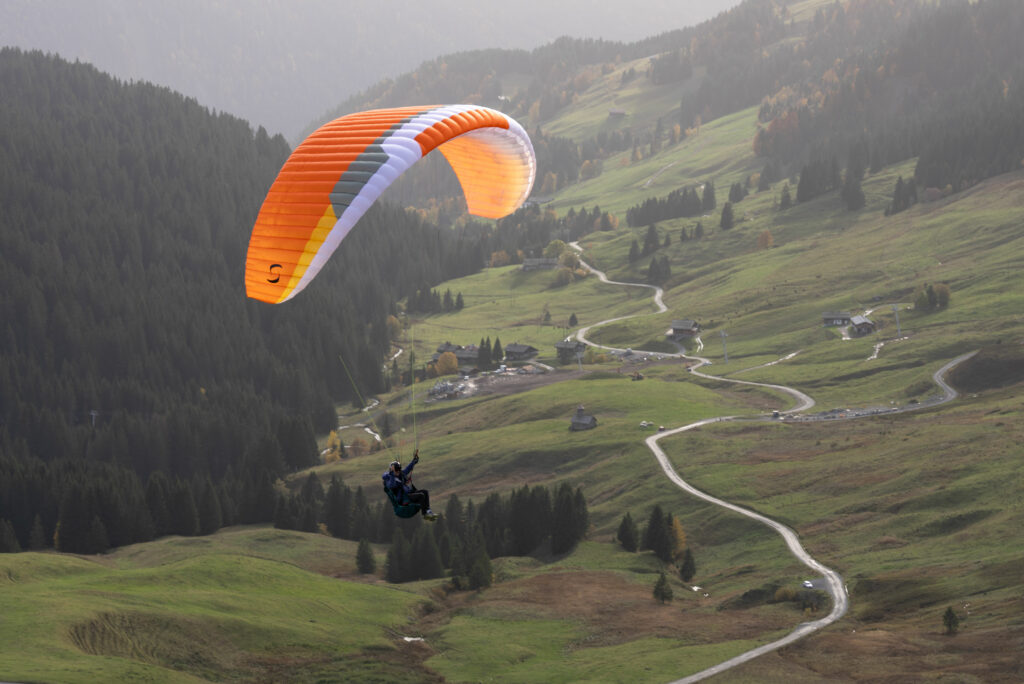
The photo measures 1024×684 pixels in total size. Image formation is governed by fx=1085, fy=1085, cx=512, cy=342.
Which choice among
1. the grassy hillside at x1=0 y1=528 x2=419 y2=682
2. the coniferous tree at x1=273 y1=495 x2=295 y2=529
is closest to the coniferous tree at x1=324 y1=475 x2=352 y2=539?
the coniferous tree at x1=273 y1=495 x2=295 y2=529

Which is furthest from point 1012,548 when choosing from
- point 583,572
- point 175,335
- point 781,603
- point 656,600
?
point 175,335

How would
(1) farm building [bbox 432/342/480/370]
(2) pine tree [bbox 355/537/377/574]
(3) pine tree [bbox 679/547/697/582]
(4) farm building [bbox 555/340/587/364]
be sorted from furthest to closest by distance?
1. (1) farm building [bbox 432/342/480/370]
2. (4) farm building [bbox 555/340/587/364]
3. (2) pine tree [bbox 355/537/377/574]
4. (3) pine tree [bbox 679/547/697/582]

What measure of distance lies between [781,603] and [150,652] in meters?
36.1

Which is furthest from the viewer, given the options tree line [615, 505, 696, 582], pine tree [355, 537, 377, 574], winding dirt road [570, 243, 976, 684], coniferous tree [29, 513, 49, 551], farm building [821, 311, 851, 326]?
farm building [821, 311, 851, 326]

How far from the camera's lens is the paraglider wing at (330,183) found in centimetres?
3362

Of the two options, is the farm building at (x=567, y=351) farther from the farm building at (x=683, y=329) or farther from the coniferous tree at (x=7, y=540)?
the coniferous tree at (x=7, y=540)

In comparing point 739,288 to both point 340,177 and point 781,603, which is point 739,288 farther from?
point 340,177

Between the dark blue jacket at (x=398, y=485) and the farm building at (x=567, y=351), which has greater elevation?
the dark blue jacket at (x=398, y=485)

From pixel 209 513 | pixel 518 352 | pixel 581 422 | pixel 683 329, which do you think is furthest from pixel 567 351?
pixel 209 513

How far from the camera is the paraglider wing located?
33625mm

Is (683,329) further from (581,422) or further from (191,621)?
(191,621)

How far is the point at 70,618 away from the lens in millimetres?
54812

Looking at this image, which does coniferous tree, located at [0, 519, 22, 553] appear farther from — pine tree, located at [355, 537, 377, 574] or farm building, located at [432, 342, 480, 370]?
farm building, located at [432, 342, 480, 370]

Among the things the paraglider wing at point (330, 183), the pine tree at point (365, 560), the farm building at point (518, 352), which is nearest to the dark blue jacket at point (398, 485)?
the paraglider wing at point (330, 183)
